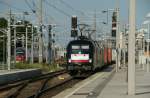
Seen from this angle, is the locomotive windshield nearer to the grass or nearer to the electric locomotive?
the electric locomotive

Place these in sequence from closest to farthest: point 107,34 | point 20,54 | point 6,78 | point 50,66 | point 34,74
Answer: point 6,78
point 34,74
point 50,66
point 20,54
point 107,34

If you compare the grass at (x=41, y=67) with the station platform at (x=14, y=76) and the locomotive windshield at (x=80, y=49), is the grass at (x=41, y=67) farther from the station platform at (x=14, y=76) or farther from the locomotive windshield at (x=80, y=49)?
the locomotive windshield at (x=80, y=49)

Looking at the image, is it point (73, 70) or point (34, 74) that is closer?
point (73, 70)

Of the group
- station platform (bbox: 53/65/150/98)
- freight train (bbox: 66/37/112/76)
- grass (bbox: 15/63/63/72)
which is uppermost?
freight train (bbox: 66/37/112/76)

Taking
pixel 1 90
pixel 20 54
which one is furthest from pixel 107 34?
pixel 1 90

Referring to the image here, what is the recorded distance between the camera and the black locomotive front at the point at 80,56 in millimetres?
37500

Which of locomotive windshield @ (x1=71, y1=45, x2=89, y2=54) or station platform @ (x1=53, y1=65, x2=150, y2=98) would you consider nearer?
station platform @ (x1=53, y1=65, x2=150, y2=98)

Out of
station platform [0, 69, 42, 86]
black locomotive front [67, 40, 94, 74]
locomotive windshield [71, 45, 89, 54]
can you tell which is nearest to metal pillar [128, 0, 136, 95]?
station platform [0, 69, 42, 86]

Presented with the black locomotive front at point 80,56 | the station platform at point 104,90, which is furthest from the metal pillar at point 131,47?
the black locomotive front at point 80,56

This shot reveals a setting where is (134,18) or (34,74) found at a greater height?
(134,18)

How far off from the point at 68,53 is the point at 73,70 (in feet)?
4.66

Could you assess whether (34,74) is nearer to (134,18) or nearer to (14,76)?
(14,76)

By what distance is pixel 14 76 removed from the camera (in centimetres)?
3572

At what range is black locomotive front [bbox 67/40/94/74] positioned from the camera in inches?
1476
